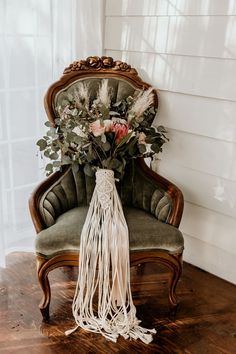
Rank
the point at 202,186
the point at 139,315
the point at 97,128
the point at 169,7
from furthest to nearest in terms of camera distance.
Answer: the point at 202,186 < the point at 169,7 < the point at 139,315 < the point at 97,128

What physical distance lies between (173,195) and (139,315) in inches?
24.5

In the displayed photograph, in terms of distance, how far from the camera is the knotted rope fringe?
169cm

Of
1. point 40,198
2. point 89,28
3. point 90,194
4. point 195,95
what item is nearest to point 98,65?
point 89,28

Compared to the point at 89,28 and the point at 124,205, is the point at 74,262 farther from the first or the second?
the point at 89,28

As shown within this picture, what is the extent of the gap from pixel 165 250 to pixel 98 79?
99 centimetres

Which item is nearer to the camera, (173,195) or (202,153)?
(173,195)

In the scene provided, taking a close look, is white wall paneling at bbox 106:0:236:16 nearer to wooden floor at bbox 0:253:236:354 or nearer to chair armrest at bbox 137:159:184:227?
chair armrest at bbox 137:159:184:227

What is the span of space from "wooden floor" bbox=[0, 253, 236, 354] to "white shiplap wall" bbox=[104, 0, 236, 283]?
9.7 inches

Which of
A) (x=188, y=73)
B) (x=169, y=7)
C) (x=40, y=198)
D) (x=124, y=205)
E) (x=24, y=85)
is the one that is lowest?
(x=124, y=205)

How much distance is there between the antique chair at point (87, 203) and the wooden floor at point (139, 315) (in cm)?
10

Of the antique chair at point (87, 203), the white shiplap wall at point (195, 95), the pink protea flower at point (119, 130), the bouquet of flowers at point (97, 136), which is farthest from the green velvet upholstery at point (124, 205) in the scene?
the pink protea flower at point (119, 130)

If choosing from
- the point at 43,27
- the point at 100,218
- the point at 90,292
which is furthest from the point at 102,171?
the point at 43,27

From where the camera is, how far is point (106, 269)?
5.59ft

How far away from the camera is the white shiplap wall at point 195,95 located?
193 centimetres
